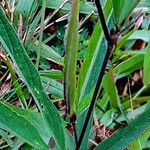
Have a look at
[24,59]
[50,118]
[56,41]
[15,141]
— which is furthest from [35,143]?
[56,41]

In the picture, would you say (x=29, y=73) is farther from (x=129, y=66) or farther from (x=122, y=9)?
(x=129, y=66)

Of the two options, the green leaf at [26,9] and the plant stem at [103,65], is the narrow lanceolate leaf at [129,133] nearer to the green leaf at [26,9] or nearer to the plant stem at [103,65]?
the plant stem at [103,65]

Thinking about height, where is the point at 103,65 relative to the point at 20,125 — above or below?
above

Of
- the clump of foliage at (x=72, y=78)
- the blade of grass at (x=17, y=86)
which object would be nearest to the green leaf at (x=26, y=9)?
the clump of foliage at (x=72, y=78)

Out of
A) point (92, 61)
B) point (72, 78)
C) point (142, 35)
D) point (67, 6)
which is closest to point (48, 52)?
point (67, 6)

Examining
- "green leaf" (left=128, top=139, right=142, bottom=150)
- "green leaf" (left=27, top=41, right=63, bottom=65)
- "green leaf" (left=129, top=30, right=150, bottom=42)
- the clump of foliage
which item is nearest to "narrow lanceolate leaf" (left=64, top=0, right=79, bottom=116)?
the clump of foliage

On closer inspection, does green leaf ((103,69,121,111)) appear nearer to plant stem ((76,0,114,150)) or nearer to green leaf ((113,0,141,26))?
plant stem ((76,0,114,150))

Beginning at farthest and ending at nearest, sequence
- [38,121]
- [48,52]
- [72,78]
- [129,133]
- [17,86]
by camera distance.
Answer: [48,52]
[17,86]
[38,121]
[129,133]
[72,78]
